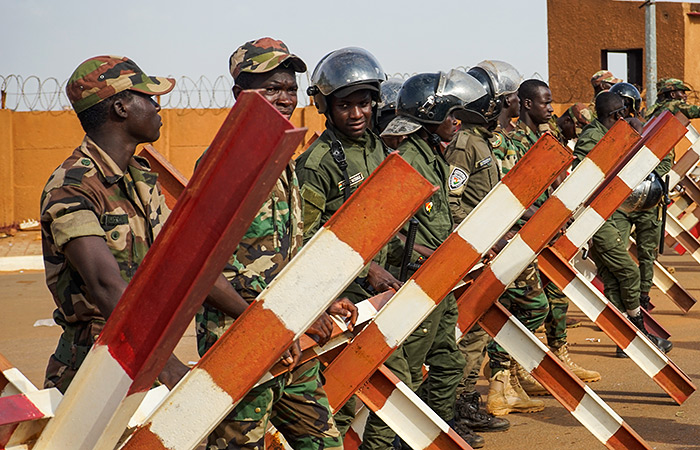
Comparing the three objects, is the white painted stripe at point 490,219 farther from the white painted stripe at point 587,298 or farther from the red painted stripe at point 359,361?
the white painted stripe at point 587,298

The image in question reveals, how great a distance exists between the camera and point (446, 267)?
2.98m

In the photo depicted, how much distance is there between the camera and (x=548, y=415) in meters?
5.91

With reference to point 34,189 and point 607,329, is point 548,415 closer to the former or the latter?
point 607,329

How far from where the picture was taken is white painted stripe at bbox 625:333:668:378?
17.0 feet

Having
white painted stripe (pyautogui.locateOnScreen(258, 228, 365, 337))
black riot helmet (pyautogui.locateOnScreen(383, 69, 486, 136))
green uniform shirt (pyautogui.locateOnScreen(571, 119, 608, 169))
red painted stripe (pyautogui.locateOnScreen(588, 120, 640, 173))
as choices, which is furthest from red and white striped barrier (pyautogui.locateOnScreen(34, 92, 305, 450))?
green uniform shirt (pyautogui.locateOnScreen(571, 119, 608, 169))

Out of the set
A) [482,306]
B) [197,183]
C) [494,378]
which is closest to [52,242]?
[197,183]

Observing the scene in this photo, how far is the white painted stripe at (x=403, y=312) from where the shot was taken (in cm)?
291

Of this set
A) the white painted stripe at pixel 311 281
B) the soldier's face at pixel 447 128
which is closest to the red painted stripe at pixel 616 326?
the soldier's face at pixel 447 128

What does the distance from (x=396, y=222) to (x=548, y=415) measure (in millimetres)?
4579

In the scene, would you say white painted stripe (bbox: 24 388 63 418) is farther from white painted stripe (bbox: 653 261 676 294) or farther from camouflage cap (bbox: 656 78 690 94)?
camouflage cap (bbox: 656 78 690 94)

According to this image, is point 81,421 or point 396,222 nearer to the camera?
point 81,421

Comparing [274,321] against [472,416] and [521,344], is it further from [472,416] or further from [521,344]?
[472,416]

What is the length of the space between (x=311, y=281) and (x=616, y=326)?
4.02 m

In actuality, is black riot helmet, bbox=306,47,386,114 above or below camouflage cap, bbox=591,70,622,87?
above
